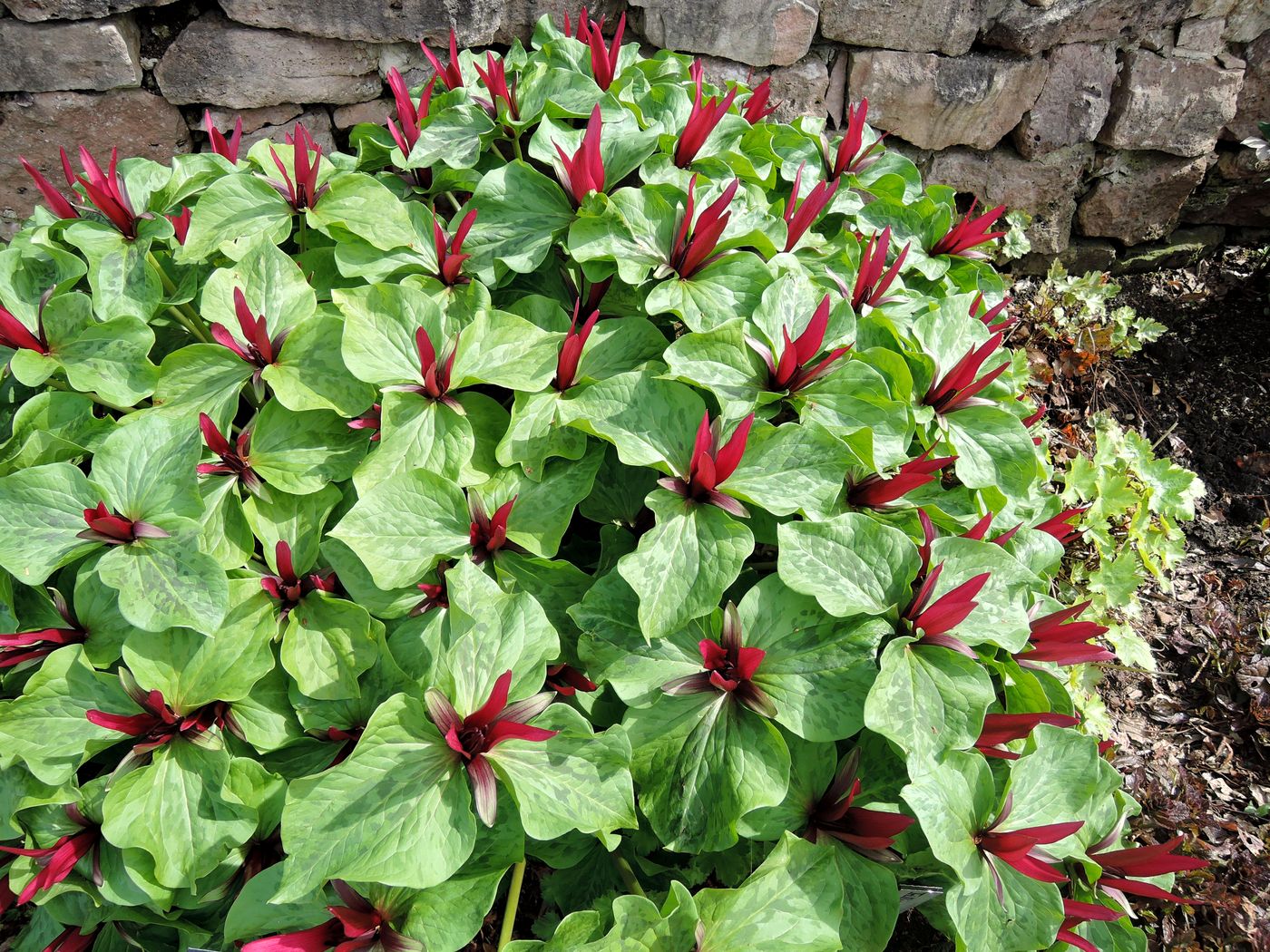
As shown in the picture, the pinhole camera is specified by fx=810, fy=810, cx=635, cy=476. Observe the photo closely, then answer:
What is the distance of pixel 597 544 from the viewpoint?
1.38 m

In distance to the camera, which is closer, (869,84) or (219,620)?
(219,620)

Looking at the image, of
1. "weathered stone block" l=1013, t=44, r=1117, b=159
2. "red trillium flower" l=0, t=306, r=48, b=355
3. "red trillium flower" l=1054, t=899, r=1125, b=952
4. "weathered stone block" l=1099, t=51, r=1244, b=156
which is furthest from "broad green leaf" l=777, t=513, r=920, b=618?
"weathered stone block" l=1099, t=51, r=1244, b=156

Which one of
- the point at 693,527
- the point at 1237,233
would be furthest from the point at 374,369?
the point at 1237,233

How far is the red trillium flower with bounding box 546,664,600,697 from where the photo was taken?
1.13 meters

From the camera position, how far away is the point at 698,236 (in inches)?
50.4

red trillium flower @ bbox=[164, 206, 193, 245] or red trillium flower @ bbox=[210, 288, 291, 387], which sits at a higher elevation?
red trillium flower @ bbox=[164, 206, 193, 245]

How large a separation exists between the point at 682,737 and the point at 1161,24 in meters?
3.94

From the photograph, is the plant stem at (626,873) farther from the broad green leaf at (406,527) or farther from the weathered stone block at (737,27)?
the weathered stone block at (737,27)

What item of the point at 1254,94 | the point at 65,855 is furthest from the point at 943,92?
the point at 65,855

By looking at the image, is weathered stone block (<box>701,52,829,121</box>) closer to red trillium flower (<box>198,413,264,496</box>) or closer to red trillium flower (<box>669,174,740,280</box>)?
red trillium flower (<box>669,174,740,280</box>)

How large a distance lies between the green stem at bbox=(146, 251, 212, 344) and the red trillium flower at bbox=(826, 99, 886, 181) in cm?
129

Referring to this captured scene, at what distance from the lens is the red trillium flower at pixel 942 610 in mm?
1044

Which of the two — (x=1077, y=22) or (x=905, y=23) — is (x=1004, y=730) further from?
(x=1077, y=22)

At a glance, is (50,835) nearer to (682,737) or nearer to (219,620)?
(219,620)
